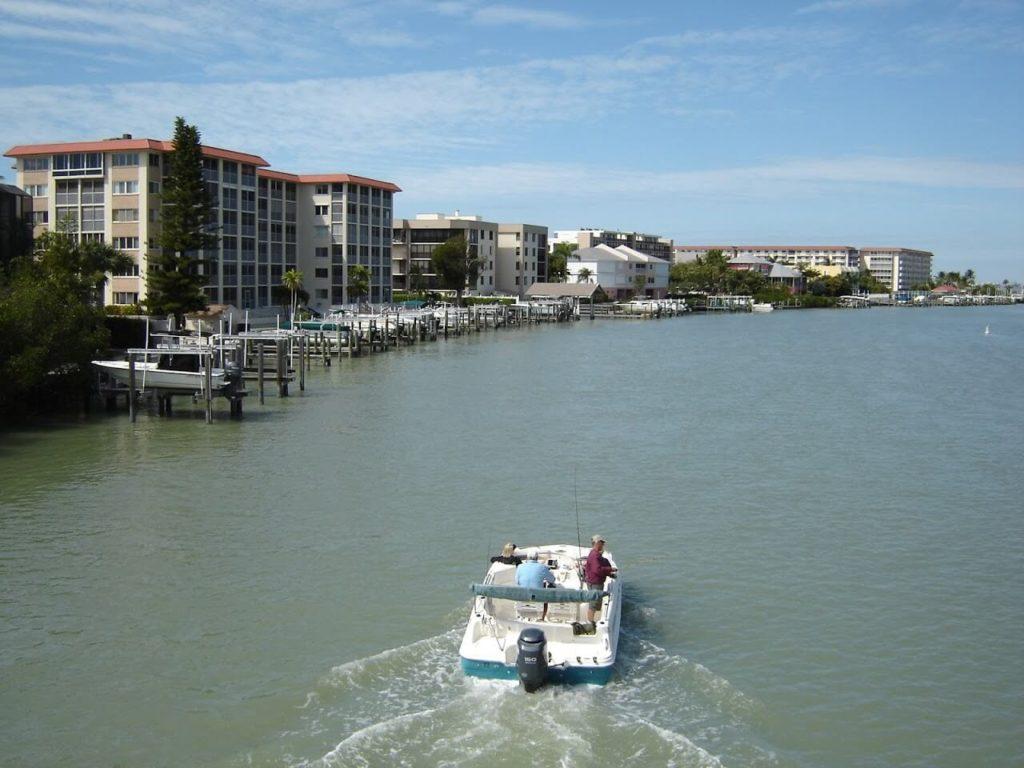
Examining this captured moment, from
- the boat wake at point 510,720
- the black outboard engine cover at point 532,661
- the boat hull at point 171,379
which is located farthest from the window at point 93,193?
the black outboard engine cover at point 532,661

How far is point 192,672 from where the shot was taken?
1493 cm

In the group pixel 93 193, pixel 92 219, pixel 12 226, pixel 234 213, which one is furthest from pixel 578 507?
pixel 234 213

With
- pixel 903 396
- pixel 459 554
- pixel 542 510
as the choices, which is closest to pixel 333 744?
pixel 459 554

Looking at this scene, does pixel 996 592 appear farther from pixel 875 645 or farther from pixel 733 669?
pixel 733 669

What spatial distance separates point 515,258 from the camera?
138 metres

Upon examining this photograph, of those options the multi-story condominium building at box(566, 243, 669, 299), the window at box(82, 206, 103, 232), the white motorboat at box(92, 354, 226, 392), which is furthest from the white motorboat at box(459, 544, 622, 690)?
the multi-story condominium building at box(566, 243, 669, 299)

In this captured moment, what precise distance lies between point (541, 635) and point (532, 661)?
1.48 ft

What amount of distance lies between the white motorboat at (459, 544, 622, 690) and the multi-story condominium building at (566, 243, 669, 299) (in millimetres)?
134540

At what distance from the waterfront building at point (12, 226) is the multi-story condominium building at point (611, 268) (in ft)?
333

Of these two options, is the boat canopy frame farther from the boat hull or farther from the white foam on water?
the boat hull

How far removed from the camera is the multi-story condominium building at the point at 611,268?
152 meters

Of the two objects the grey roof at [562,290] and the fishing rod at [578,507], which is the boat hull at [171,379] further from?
the grey roof at [562,290]

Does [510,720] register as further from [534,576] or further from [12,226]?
[12,226]

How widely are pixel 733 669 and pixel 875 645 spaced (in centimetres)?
270
